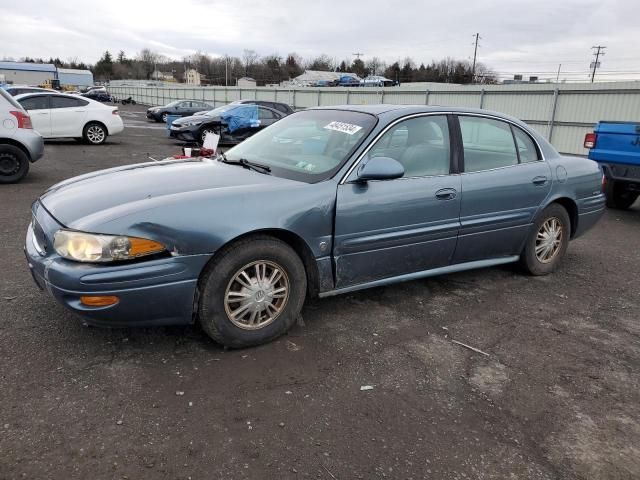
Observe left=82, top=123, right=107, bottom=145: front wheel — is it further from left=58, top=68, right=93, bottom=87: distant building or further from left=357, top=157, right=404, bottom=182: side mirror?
left=58, top=68, right=93, bottom=87: distant building

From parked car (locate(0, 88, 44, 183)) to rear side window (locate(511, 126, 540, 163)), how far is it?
26.0 ft

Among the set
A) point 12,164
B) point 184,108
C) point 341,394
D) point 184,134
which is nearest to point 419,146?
point 341,394

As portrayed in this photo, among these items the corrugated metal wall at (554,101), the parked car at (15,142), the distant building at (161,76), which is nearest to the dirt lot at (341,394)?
the parked car at (15,142)

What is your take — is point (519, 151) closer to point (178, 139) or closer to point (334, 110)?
point (334, 110)

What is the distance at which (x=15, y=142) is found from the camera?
8711mm

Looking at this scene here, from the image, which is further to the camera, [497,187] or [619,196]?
[619,196]

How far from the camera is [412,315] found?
396 cm

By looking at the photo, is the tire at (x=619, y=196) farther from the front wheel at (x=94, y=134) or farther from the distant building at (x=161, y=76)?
the distant building at (x=161, y=76)

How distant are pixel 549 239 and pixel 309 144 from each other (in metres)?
2.56

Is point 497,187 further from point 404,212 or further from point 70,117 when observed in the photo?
point 70,117

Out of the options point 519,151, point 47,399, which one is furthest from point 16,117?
point 519,151

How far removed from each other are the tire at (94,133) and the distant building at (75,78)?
2998 inches

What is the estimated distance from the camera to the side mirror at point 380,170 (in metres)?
3.50

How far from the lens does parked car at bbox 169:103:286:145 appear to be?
1643 centimetres
